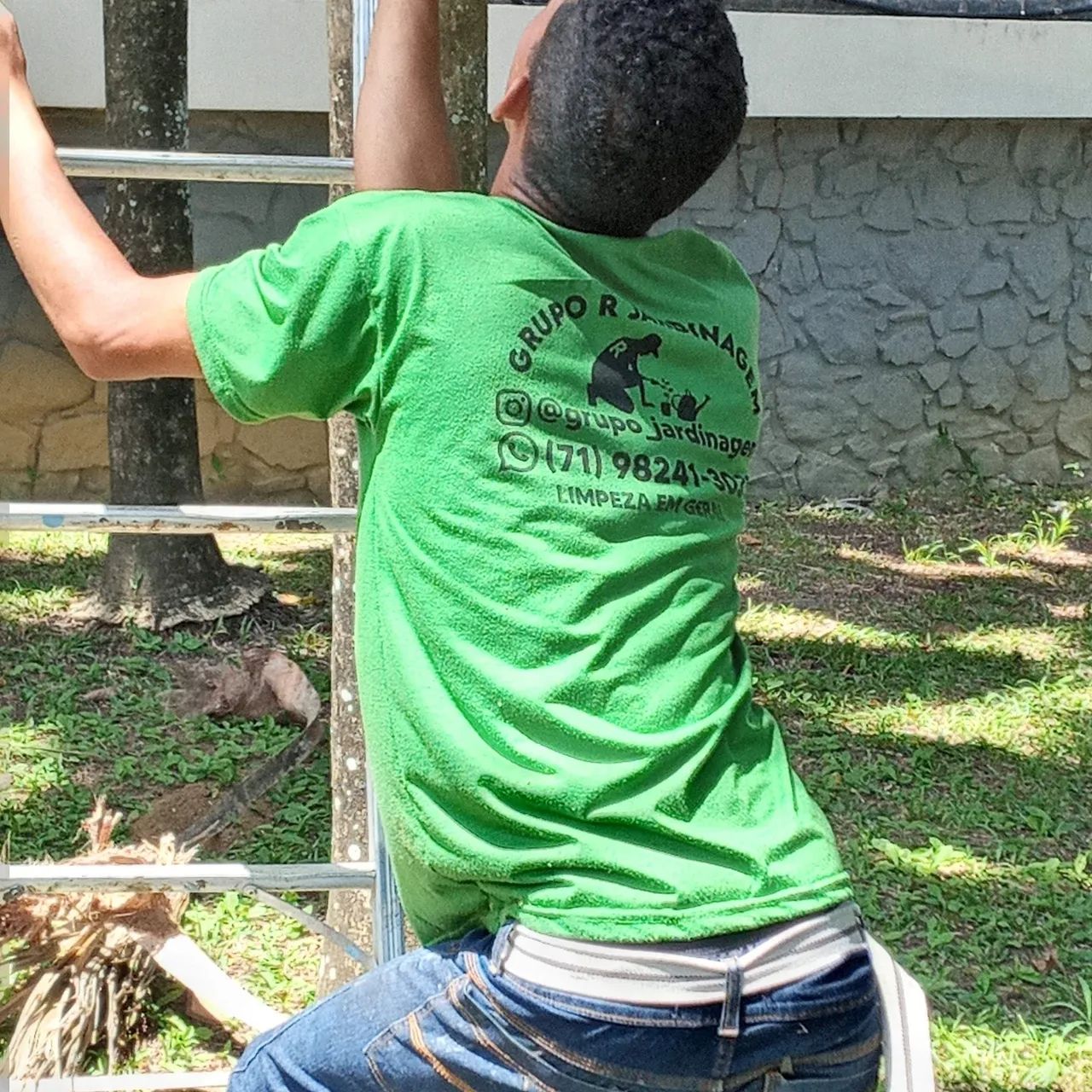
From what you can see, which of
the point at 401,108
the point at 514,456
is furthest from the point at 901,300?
the point at 514,456

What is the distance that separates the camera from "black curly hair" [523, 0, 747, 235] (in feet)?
4.26

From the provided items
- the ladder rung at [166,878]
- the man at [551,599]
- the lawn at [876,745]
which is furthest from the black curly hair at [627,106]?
the lawn at [876,745]

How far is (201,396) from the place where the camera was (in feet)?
18.7

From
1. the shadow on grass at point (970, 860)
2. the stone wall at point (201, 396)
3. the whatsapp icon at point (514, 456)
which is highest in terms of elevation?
the whatsapp icon at point (514, 456)

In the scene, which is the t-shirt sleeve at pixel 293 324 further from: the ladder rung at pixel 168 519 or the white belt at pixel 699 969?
the ladder rung at pixel 168 519

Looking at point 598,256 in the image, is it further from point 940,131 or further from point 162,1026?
point 940,131

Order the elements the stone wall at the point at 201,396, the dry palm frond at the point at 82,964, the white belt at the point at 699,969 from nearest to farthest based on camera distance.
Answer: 1. the white belt at the point at 699,969
2. the dry palm frond at the point at 82,964
3. the stone wall at the point at 201,396

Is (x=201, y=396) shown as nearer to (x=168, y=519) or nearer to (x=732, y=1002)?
(x=168, y=519)

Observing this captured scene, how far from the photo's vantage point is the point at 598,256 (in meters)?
1.35

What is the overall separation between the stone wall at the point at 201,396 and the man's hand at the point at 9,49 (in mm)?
4097

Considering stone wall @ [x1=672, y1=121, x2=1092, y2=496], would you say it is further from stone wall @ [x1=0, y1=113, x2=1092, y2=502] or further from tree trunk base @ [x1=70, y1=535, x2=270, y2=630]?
tree trunk base @ [x1=70, y1=535, x2=270, y2=630]

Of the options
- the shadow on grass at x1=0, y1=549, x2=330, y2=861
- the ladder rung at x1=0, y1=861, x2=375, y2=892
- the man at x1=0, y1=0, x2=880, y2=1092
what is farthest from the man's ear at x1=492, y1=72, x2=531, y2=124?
the shadow on grass at x1=0, y1=549, x2=330, y2=861

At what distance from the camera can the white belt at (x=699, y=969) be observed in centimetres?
124

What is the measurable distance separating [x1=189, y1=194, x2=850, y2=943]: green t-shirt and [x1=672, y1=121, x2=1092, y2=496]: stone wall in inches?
192
